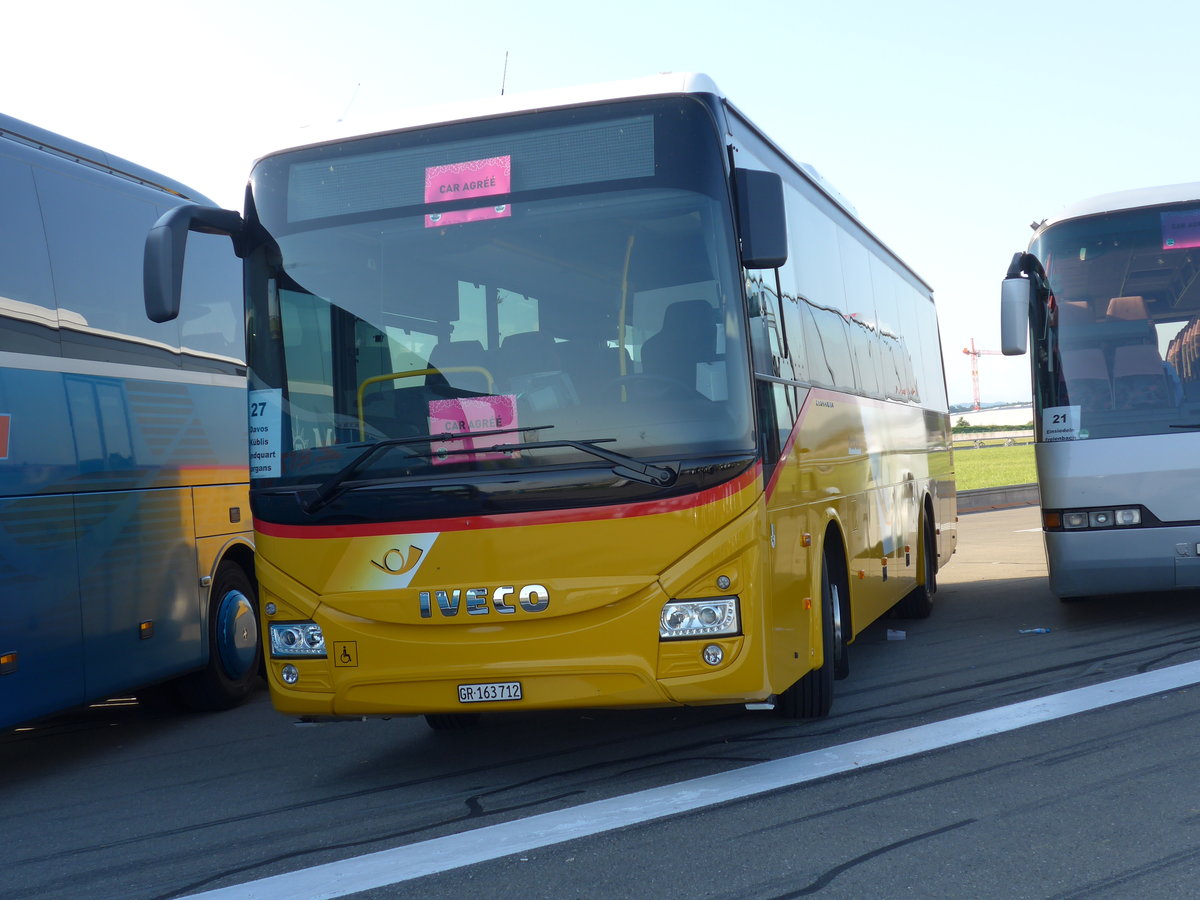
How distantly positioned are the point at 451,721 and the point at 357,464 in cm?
245

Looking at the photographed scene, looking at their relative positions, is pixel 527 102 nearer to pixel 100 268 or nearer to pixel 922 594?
pixel 100 268

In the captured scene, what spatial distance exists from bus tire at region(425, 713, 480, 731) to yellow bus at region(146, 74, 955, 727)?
62.9 inches

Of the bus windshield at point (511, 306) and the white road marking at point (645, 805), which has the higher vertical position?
the bus windshield at point (511, 306)

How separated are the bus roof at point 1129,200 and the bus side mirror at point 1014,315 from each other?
3.47 ft

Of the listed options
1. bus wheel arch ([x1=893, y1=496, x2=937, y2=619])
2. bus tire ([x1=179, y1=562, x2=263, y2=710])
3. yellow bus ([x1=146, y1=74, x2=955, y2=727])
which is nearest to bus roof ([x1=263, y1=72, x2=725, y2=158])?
yellow bus ([x1=146, y1=74, x2=955, y2=727])

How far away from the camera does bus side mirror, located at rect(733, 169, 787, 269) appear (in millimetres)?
6270

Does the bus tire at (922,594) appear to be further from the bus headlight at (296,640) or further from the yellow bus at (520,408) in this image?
the bus headlight at (296,640)

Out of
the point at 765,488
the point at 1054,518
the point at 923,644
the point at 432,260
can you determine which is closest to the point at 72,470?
the point at 432,260

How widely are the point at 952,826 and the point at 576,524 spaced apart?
2006 mm

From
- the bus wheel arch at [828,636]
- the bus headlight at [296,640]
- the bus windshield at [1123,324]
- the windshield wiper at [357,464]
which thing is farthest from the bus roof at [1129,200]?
the bus headlight at [296,640]

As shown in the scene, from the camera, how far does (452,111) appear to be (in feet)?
21.7

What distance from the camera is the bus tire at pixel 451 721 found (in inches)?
316

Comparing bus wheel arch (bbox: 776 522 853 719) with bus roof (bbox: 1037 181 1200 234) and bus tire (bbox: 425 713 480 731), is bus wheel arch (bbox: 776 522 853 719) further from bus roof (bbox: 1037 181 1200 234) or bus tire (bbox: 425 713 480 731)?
bus roof (bbox: 1037 181 1200 234)

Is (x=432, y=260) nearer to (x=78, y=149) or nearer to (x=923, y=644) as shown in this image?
(x=78, y=149)
